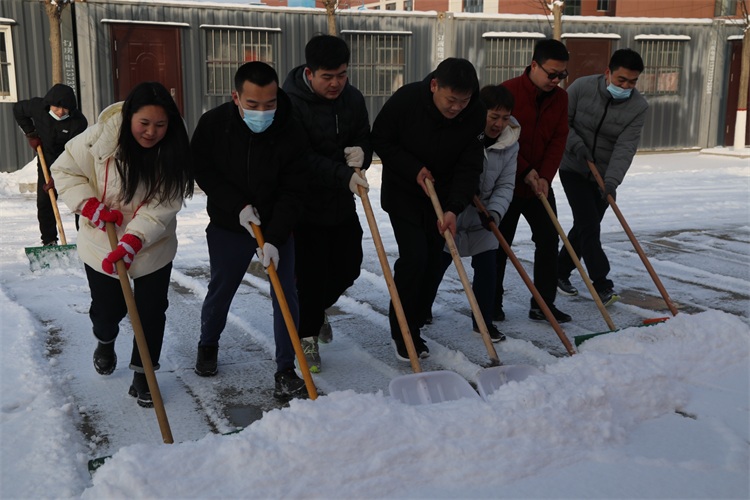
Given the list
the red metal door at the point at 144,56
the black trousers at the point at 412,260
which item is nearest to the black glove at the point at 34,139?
the black trousers at the point at 412,260

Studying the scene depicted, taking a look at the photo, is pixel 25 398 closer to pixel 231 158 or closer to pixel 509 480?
pixel 231 158

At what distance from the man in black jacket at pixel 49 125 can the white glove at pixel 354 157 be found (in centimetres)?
398

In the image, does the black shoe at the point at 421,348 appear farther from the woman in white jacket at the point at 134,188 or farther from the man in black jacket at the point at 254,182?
the woman in white jacket at the point at 134,188

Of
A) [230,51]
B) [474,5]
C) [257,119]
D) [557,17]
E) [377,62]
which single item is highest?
[474,5]

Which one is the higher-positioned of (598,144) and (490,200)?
(598,144)

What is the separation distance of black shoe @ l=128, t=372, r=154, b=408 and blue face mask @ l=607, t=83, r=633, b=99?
3724 mm

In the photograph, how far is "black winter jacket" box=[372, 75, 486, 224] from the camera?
14.1ft

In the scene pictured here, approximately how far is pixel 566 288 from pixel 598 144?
1.16m

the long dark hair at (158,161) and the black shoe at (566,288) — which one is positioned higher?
the long dark hair at (158,161)

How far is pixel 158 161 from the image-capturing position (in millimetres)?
3586

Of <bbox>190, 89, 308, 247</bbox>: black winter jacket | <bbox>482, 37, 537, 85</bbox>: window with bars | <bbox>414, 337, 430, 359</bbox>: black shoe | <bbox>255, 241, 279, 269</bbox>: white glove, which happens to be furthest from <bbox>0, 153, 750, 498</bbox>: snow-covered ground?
<bbox>482, 37, 537, 85</bbox>: window with bars

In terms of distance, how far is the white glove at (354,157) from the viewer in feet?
13.7

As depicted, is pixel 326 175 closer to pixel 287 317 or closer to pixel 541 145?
pixel 287 317

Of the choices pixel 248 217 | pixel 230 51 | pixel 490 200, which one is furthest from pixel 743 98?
pixel 248 217
